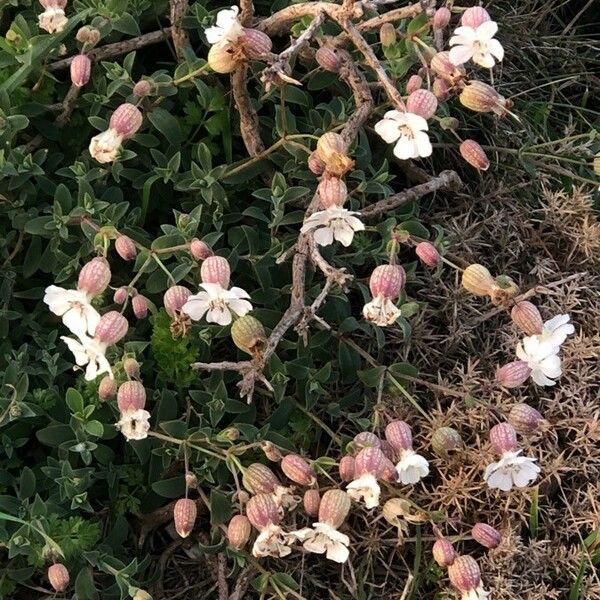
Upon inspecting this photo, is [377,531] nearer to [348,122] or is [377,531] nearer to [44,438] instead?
[44,438]

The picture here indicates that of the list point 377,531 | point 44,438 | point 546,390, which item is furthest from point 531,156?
point 44,438

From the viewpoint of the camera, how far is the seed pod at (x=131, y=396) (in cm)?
161

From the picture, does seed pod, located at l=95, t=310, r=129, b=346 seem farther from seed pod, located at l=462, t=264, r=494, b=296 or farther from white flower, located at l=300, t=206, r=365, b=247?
seed pod, located at l=462, t=264, r=494, b=296

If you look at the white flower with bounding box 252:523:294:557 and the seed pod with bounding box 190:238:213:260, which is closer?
the white flower with bounding box 252:523:294:557

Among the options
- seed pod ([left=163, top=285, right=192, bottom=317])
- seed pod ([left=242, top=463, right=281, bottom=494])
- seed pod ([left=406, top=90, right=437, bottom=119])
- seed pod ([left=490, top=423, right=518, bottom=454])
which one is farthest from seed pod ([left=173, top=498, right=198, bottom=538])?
seed pod ([left=406, top=90, right=437, bottom=119])

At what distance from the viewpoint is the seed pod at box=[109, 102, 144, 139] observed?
5.78ft

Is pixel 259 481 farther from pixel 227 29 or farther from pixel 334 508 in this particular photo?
pixel 227 29

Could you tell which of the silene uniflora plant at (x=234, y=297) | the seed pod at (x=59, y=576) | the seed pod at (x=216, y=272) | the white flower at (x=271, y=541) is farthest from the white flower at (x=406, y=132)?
the seed pod at (x=59, y=576)

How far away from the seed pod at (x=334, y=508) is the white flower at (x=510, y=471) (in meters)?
0.27

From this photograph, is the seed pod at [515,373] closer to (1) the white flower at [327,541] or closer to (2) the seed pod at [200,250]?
(1) the white flower at [327,541]

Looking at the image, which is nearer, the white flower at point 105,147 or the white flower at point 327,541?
the white flower at point 327,541

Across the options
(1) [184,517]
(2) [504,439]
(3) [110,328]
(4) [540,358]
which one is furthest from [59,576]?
(4) [540,358]

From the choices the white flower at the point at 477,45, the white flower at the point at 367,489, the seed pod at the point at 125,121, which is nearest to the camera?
the white flower at the point at 367,489

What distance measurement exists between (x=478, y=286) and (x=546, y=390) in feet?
1.61
